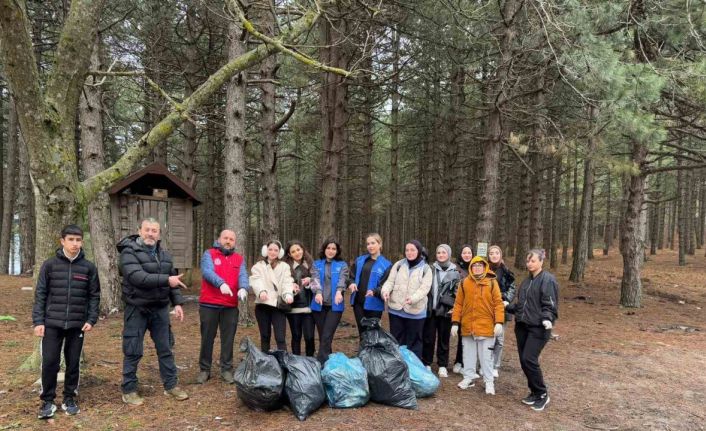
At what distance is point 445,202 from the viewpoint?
52.0 feet

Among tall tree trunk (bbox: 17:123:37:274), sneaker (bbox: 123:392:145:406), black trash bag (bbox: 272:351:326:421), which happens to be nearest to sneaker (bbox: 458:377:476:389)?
black trash bag (bbox: 272:351:326:421)

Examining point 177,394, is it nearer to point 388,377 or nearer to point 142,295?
point 142,295

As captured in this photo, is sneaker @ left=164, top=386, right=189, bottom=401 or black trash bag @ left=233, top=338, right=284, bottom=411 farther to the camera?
sneaker @ left=164, top=386, right=189, bottom=401

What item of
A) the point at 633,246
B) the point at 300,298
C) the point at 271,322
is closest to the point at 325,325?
the point at 300,298

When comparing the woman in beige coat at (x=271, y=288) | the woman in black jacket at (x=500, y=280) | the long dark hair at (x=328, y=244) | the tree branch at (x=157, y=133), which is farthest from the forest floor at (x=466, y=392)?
the tree branch at (x=157, y=133)

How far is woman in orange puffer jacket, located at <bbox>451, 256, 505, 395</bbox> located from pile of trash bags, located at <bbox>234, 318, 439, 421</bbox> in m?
0.69

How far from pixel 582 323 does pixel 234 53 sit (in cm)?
877

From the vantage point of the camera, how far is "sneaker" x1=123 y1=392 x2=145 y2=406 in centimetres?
422

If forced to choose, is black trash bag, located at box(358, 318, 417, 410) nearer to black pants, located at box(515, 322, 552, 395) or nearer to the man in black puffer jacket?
black pants, located at box(515, 322, 552, 395)

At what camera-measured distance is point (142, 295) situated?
4.29 metres

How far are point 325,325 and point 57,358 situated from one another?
2.80 meters

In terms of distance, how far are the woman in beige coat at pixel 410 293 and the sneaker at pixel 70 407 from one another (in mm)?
3340

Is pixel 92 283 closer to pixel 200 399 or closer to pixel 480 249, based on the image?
pixel 200 399

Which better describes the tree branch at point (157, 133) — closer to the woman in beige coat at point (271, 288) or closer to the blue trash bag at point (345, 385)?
the woman in beige coat at point (271, 288)
